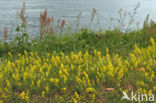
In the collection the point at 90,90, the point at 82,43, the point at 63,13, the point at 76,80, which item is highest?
the point at 63,13

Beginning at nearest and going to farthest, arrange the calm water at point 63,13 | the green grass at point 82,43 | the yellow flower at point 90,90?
the yellow flower at point 90,90 → the green grass at point 82,43 → the calm water at point 63,13

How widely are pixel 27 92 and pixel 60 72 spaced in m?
0.67

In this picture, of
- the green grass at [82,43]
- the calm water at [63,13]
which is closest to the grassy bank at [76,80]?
the green grass at [82,43]

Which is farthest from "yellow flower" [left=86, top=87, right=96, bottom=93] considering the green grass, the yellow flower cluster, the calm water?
the calm water

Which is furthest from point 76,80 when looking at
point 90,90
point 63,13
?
point 63,13

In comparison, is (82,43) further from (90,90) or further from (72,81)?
(90,90)

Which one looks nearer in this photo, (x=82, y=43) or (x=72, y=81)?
(x=72, y=81)

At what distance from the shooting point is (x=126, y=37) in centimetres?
614

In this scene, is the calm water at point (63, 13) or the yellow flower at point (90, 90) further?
the calm water at point (63, 13)

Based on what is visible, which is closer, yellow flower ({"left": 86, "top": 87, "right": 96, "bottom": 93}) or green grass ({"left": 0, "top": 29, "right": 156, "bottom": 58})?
yellow flower ({"left": 86, "top": 87, "right": 96, "bottom": 93})

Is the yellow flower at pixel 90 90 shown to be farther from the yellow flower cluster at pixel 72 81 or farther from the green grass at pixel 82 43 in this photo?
the green grass at pixel 82 43

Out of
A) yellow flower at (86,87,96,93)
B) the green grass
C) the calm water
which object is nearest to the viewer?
yellow flower at (86,87,96,93)

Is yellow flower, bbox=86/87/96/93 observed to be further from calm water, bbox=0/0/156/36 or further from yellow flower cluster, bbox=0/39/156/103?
calm water, bbox=0/0/156/36

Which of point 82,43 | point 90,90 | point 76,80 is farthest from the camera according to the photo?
point 82,43
